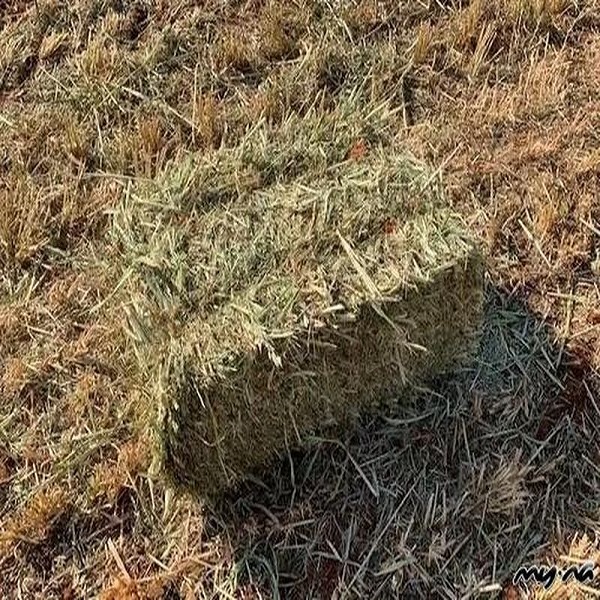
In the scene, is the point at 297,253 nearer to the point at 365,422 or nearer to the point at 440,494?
the point at 365,422

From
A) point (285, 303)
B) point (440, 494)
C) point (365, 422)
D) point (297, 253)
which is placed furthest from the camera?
point (365, 422)

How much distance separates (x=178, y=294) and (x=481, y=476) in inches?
43.9

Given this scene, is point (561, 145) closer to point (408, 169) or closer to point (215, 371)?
point (408, 169)

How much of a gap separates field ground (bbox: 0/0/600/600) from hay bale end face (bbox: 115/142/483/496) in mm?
184

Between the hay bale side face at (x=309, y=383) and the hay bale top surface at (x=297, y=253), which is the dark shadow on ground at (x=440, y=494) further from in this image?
the hay bale top surface at (x=297, y=253)

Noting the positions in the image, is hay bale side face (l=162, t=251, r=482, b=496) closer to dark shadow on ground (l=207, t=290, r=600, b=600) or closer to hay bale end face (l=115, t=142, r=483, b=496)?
hay bale end face (l=115, t=142, r=483, b=496)

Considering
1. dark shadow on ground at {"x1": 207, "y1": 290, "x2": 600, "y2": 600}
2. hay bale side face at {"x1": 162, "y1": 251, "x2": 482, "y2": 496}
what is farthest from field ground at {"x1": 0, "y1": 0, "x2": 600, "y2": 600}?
hay bale side face at {"x1": 162, "y1": 251, "x2": 482, "y2": 496}

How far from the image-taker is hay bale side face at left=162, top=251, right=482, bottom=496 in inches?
104

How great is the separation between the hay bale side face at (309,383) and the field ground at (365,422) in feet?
0.57

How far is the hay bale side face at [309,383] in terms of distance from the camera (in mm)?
2654

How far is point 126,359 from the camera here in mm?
3170

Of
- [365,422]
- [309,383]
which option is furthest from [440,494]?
[309,383]

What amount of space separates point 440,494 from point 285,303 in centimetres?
84

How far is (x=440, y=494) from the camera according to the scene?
300 centimetres
